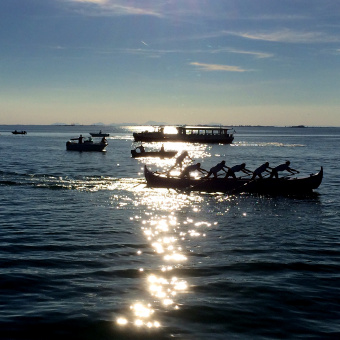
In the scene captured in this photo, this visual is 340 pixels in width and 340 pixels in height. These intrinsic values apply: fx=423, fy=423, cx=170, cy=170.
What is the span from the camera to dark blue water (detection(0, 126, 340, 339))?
34.4 ft

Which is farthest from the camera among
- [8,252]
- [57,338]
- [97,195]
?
[97,195]

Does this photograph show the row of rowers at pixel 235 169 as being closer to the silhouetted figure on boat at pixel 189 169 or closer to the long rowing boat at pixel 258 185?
the silhouetted figure on boat at pixel 189 169

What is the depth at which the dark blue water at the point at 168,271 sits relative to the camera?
34.4ft

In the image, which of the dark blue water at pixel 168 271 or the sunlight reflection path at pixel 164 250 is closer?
the dark blue water at pixel 168 271

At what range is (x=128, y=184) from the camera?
3888cm

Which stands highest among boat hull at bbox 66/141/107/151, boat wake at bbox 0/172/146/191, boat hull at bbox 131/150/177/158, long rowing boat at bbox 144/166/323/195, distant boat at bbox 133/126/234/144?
distant boat at bbox 133/126/234/144

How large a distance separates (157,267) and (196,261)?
1602mm

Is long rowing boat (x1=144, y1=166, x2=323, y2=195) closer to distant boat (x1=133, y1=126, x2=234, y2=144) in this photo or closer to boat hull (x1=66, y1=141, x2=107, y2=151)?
boat hull (x1=66, y1=141, x2=107, y2=151)

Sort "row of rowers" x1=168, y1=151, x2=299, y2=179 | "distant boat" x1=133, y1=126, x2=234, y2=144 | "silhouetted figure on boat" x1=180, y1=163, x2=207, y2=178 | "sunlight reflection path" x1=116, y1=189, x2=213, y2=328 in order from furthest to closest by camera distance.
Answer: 1. "distant boat" x1=133, y1=126, x2=234, y2=144
2. "silhouetted figure on boat" x1=180, y1=163, x2=207, y2=178
3. "row of rowers" x1=168, y1=151, x2=299, y2=179
4. "sunlight reflection path" x1=116, y1=189, x2=213, y2=328

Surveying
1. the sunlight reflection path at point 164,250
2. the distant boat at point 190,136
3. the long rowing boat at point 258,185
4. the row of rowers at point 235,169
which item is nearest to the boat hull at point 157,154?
the row of rowers at point 235,169

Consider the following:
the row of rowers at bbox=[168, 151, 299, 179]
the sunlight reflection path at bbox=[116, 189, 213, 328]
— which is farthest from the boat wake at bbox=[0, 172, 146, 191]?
the sunlight reflection path at bbox=[116, 189, 213, 328]

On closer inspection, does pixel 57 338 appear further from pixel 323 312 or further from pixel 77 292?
pixel 323 312

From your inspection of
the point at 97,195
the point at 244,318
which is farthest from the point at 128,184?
the point at 244,318

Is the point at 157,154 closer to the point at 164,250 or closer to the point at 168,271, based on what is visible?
the point at 164,250
